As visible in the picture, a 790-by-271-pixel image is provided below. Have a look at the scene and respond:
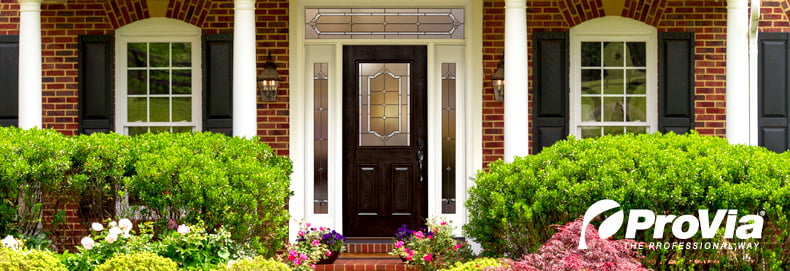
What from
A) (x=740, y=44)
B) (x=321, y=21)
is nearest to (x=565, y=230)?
(x=740, y=44)

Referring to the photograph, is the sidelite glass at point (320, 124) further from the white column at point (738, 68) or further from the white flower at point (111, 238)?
the white column at point (738, 68)

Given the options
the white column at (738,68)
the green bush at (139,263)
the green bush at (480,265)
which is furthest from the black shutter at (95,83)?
the white column at (738,68)

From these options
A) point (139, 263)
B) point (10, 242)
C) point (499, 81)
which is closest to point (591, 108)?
point (499, 81)

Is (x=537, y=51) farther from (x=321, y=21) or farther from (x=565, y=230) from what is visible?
(x=565, y=230)

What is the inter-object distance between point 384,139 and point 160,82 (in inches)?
97.7

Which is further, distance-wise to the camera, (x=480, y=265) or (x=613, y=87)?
(x=613, y=87)

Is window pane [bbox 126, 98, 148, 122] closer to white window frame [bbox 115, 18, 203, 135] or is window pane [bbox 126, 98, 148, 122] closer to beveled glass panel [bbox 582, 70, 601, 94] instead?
white window frame [bbox 115, 18, 203, 135]

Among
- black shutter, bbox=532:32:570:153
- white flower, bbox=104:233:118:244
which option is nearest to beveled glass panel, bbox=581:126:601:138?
black shutter, bbox=532:32:570:153

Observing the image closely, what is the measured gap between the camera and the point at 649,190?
6.25m

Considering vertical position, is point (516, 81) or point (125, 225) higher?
point (516, 81)

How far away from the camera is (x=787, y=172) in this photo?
6.36 m

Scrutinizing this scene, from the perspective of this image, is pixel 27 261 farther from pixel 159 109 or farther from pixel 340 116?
pixel 340 116

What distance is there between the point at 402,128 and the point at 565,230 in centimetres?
396

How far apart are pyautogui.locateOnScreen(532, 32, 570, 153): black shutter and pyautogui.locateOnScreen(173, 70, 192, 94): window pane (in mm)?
3676
